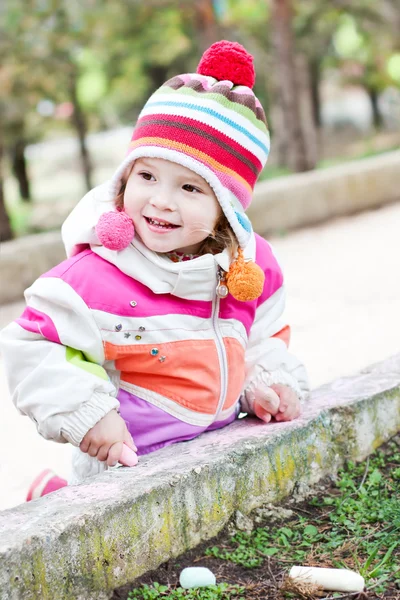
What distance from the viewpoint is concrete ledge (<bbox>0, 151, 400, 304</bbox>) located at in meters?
5.48

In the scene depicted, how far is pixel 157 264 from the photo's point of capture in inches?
86.4

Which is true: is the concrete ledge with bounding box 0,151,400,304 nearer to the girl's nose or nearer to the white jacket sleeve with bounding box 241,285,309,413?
the white jacket sleeve with bounding box 241,285,309,413

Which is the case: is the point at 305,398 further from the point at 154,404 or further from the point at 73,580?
the point at 73,580

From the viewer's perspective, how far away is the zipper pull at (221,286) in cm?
222

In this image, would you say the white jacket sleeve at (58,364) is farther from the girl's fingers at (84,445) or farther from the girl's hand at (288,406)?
the girl's hand at (288,406)

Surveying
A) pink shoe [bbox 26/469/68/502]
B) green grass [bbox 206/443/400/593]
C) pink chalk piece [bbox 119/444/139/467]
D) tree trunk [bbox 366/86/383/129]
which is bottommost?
tree trunk [bbox 366/86/383/129]

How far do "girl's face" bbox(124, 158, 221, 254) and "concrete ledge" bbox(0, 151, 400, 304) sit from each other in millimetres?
3374

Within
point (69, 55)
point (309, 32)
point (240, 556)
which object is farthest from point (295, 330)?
point (309, 32)

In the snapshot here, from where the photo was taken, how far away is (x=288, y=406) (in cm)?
230

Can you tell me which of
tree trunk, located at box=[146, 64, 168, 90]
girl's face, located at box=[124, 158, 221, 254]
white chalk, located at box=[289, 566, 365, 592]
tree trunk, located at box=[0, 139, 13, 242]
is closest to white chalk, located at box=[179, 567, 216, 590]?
white chalk, located at box=[289, 566, 365, 592]

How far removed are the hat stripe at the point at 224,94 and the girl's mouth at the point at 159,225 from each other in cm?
33

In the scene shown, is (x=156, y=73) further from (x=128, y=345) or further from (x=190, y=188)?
(x=128, y=345)

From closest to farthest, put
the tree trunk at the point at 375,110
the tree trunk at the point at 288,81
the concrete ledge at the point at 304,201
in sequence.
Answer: the concrete ledge at the point at 304,201 < the tree trunk at the point at 288,81 < the tree trunk at the point at 375,110

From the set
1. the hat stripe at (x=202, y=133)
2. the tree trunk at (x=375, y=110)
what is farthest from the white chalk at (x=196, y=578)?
the tree trunk at (x=375, y=110)
